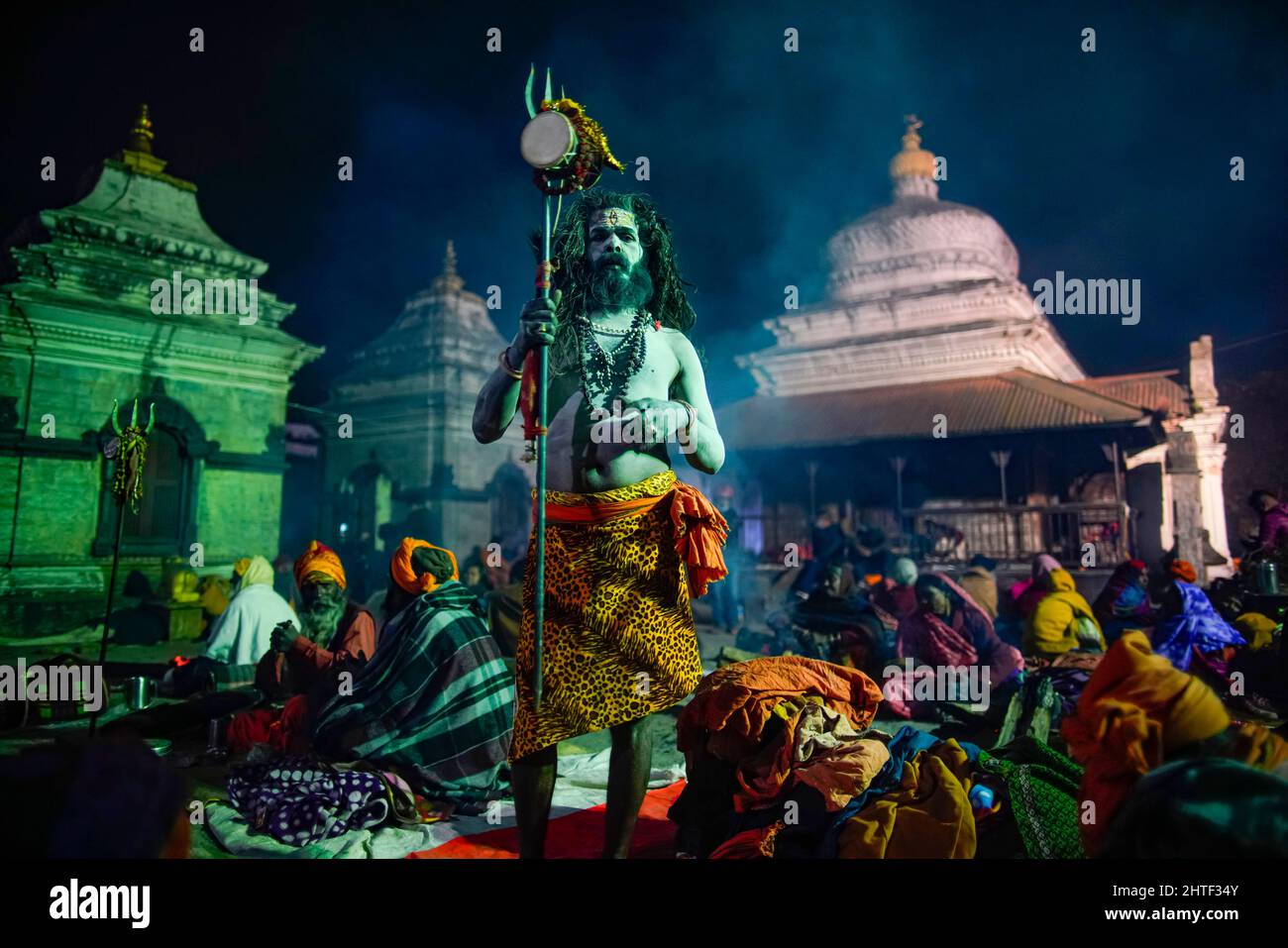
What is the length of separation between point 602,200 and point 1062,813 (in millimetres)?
2670

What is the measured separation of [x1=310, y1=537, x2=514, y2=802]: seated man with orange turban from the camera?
12.4 feet

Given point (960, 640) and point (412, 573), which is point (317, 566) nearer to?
point (412, 573)

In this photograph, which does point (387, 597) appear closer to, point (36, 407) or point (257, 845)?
point (257, 845)

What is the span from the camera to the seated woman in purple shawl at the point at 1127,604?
7145 mm

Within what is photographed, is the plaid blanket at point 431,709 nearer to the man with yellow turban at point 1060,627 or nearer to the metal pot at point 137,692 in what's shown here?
the metal pot at point 137,692

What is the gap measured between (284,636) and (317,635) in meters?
0.35

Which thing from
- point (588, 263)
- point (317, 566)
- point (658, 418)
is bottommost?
point (317, 566)

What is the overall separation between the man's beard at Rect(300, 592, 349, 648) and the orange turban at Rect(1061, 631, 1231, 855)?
15.5 feet

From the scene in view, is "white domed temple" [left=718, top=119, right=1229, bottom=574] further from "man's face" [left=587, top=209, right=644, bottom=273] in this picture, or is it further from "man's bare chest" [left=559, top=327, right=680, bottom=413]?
"man's face" [left=587, top=209, right=644, bottom=273]

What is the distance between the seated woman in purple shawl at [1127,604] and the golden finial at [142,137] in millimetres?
13839

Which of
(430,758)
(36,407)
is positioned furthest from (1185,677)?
(36,407)

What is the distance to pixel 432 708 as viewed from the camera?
3863 millimetres

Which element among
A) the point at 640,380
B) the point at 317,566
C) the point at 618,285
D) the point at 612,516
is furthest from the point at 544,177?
the point at 317,566

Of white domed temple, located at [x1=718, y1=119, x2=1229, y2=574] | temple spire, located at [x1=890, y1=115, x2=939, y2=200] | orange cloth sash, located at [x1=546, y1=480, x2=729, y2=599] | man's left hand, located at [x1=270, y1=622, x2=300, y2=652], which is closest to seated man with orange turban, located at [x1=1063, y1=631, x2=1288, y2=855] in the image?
orange cloth sash, located at [x1=546, y1=480, x2=729, y2=599]
